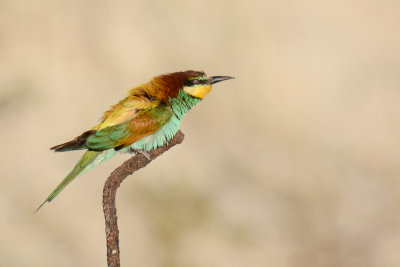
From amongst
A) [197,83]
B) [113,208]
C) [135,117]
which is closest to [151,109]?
[135,117]

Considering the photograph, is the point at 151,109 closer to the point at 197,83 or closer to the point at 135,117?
the point at 135,117

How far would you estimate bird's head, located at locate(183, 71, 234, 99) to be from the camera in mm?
1679

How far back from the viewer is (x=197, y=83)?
1.68 meters

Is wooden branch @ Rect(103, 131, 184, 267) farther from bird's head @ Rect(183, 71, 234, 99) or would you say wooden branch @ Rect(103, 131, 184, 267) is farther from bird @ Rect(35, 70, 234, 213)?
bird's head @ Rect(183, 71, 234, 99)

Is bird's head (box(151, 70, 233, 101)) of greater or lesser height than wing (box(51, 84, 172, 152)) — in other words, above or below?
above

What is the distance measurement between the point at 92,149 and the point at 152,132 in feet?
0.89

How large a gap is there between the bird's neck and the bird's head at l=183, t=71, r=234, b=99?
0.08 ft

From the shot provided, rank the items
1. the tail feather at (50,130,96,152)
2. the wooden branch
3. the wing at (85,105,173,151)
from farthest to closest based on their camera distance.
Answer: the wing at (85,105,173,151) → the tail feather at (50,130,96,152) → the wooden branch

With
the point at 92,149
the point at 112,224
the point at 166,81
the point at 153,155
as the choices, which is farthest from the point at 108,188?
the point at 166,81

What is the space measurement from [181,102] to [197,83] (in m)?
0.11

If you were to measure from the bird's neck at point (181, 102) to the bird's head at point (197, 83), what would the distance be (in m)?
0.02

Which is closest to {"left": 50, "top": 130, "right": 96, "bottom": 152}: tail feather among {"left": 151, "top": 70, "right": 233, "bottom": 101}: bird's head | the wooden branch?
the wooden branch

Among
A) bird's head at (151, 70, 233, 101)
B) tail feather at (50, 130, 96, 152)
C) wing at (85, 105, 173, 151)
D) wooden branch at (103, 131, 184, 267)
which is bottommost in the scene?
wooden branch at (103, 131, 184, 267)

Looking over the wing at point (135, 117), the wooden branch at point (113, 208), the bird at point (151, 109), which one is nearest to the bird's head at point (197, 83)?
the bird at point (151, 109)
